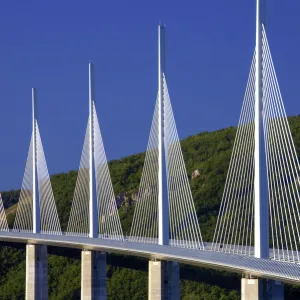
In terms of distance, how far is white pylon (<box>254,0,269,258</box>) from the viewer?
27062mm

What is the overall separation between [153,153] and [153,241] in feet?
11.2

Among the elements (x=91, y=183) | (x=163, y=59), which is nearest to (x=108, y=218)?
(x=91, y=183)

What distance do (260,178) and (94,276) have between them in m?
15.6

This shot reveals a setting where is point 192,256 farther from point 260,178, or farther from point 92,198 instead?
point 92,198

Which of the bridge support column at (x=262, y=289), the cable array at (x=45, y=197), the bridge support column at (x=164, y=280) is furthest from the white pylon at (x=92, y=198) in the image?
the bridge support column at (x=262, y=289)

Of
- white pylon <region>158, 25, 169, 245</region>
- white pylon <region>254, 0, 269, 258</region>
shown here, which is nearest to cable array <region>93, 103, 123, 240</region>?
white pylon <region>158, 25, 169, 245</region>

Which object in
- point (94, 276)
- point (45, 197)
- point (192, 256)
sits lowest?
point (94, 276)

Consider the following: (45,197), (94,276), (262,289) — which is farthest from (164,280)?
(45,197)

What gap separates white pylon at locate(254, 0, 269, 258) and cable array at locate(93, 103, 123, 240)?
1534cm

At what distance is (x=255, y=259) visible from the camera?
2738cm

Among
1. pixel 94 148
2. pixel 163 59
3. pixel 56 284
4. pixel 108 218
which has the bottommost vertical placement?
pixel 56 284

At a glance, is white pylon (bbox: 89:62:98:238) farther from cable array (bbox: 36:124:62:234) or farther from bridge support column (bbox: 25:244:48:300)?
cable array (bbox: 36:124:62:234)

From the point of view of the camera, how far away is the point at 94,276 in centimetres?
4144

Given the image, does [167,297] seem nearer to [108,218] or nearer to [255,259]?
[255,259]
